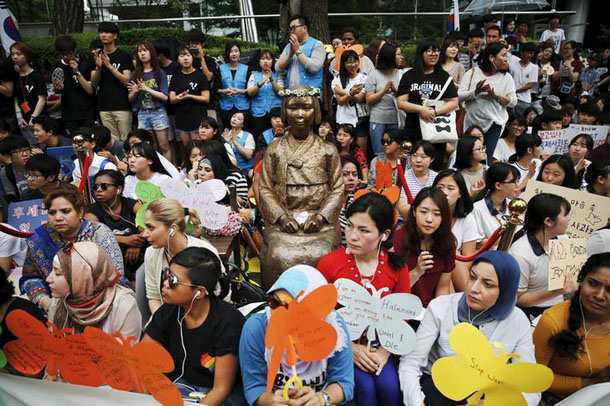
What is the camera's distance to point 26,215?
4.21m

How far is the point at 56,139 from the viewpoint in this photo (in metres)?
6.36

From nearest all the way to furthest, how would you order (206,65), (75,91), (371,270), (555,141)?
(371,270) < (555,141) < (75,91) < (206,65)

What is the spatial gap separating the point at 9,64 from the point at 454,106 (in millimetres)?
6253

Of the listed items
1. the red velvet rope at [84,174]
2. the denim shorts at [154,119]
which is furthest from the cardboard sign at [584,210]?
the denim shorts at [154,119]

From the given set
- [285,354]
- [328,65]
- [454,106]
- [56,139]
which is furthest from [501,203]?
[56,139]

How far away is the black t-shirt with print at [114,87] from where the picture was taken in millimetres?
6758

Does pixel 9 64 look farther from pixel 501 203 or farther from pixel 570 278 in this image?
pixel 570 278

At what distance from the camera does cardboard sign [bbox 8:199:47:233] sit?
4180mm

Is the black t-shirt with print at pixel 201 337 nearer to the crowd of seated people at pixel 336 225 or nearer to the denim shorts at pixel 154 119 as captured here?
the crowd of seated people at pixel 336 225

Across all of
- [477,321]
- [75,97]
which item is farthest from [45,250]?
[75,97]

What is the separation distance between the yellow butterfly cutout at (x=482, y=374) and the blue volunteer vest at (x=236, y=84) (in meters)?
5.90

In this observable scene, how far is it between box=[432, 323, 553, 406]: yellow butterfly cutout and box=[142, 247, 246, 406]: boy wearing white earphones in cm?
106

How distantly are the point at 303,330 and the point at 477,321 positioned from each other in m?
1.02

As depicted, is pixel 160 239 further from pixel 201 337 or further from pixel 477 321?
pixel 477 321
